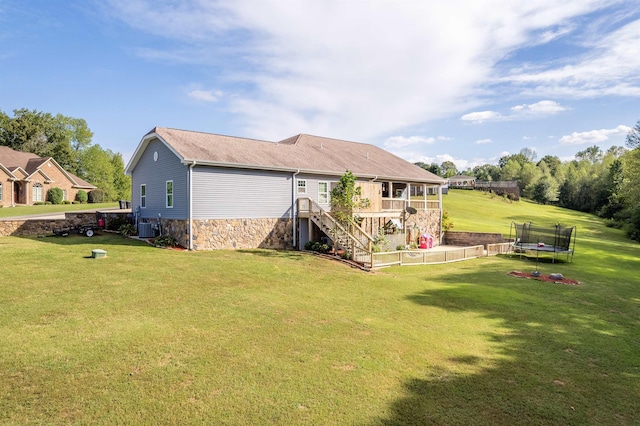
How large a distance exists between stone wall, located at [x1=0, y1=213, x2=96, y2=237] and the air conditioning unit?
3439 millimetres

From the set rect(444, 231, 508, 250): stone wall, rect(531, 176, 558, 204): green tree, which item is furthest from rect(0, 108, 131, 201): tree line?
rect(531, 176, 558, 204): green tree

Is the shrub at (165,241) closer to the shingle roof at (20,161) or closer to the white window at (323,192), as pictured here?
the white window at (323,192)

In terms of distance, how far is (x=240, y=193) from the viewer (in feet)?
58.8

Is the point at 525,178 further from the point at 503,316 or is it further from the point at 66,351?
the point at 66,351

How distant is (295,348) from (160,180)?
15.5 meters

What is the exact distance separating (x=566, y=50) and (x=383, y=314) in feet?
71.6

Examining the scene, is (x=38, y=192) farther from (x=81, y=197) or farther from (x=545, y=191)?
(x=545, y=191)

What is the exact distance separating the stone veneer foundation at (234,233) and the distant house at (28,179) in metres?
29.5

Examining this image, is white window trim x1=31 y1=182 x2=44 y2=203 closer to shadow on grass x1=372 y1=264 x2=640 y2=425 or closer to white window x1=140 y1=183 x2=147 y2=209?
white window x1=140 y1=183 x2=147 y2=209

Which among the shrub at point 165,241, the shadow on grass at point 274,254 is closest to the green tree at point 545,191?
the shadow on grass at point 274,254

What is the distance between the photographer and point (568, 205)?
75562 millimetres

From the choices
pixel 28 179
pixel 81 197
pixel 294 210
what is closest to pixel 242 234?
pixel 294 210

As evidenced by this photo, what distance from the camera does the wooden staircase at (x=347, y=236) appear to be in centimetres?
1600

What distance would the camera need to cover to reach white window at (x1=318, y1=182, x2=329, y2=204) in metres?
21.3
